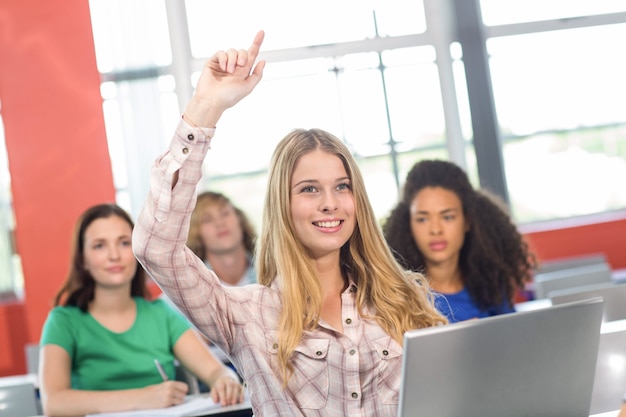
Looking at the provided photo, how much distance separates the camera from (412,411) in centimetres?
134

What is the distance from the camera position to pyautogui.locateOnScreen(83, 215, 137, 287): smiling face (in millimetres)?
3141

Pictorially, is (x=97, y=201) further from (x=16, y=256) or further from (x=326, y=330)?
(x=326, y=330)

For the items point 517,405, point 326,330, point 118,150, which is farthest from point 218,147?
point 517,405

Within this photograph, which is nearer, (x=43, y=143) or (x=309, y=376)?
(x=309, y=376)

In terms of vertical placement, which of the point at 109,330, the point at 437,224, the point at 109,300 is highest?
the point at 437,224

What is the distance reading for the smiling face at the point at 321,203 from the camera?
1931 mm

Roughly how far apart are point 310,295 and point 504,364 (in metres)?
0.65

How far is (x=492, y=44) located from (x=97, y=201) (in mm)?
3335

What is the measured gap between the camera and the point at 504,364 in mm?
→ 1369

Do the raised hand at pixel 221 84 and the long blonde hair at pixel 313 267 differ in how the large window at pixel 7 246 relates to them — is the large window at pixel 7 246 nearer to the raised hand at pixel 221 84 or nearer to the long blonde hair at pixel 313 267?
the long blonde hair at pixel 313 267

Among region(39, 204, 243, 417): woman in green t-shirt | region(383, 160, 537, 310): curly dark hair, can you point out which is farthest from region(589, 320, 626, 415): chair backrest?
region(39, 204, 243, 417): woman in green t-shirt

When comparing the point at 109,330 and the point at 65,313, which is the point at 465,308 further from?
the point at 65,313

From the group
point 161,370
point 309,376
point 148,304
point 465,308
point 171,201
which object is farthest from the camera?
point 148,304

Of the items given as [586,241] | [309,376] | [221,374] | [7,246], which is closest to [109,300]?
[221,374]
